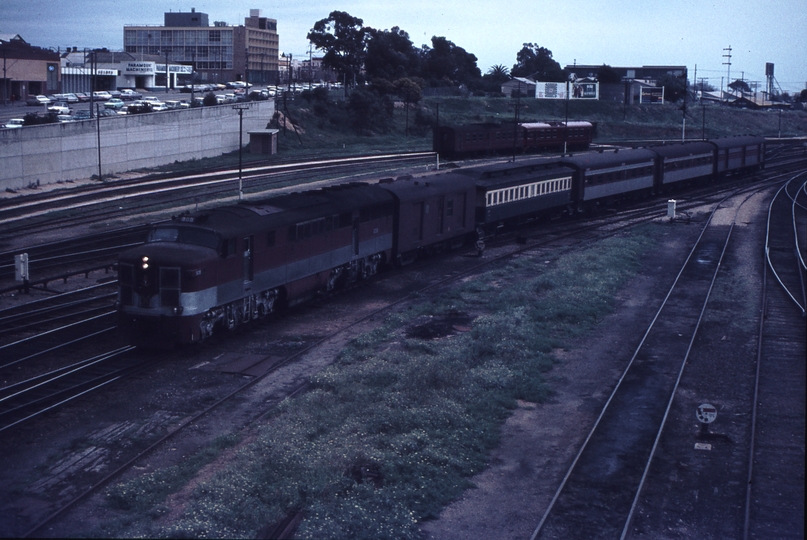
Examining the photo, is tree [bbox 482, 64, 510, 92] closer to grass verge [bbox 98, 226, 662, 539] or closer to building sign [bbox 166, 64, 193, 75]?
building sign [bbox 166, 64, 193, 75]

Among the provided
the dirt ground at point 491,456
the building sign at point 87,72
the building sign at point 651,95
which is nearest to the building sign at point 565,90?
the building sign at point 651,95

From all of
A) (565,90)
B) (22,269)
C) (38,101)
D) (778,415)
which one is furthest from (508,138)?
(565,90)

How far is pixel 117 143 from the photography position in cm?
5553

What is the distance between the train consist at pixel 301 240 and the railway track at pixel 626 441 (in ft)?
32.4

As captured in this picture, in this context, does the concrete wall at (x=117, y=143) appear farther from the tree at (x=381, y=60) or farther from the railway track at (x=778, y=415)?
the railway track at (x=778, y=415)

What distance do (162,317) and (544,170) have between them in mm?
29009

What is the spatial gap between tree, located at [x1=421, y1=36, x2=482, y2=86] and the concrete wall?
70472 mm

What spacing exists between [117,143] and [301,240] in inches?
1467

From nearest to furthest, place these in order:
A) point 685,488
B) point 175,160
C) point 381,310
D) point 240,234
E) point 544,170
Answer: point 685,488
point 240,234
point 381,310
point 544,170
point 175,160

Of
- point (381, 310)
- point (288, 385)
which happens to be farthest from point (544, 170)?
point (288, 385)

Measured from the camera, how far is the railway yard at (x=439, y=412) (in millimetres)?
12195

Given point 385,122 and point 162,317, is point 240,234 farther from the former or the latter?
point 385,122

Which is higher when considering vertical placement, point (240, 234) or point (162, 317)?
point (240, 234)

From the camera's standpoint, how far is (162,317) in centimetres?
1900
